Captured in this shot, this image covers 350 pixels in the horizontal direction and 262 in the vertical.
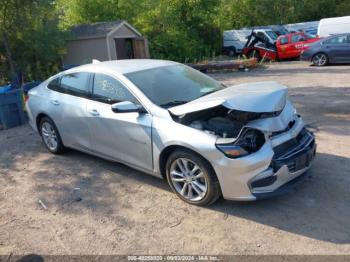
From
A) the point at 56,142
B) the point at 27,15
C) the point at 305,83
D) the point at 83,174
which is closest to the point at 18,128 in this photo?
the point at 56,142

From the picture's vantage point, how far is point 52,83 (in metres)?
6.02

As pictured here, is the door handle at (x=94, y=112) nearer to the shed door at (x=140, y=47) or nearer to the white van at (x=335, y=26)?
the shed door at (x=140, y=47)

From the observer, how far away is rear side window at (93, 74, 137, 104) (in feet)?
15.3

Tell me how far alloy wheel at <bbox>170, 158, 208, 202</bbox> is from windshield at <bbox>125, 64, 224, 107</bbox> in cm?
76

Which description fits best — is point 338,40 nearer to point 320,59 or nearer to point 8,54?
point 320,59

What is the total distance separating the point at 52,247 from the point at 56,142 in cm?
263

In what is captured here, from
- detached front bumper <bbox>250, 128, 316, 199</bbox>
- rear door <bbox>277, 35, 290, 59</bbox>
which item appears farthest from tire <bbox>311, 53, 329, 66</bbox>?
detached front bumper <bbox>250, 128, 316, 199</bbox>

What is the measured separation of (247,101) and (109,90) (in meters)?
1.94

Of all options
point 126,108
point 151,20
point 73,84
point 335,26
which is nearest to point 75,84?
point 73,84

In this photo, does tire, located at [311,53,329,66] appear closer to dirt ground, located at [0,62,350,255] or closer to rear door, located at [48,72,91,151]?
dirt ground, located at [0,62,350,255]

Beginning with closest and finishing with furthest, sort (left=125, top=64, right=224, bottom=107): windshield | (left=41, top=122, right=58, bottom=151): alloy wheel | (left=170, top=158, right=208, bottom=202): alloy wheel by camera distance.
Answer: (left=170, top=158, right=208, bottom=202): alloy wheel → (left=125, top=64, right=224, bottom=107): windshield → (left=41, top=122, right=58, bottom=151): alloy wheel

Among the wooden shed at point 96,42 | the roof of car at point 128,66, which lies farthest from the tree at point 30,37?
the roof of car at point 128,66

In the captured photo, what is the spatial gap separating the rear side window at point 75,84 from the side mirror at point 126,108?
111cm

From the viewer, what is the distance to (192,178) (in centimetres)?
406
